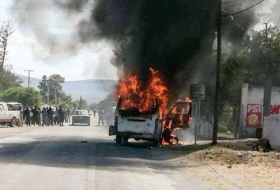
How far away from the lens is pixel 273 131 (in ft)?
72.9

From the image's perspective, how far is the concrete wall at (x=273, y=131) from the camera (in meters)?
21.7

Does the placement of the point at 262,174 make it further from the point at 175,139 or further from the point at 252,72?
the point at 252,72

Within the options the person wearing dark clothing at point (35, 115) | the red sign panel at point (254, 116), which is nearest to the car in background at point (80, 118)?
the person wearing dark clothing at point (35, 115)

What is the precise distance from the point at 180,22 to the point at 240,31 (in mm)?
3665

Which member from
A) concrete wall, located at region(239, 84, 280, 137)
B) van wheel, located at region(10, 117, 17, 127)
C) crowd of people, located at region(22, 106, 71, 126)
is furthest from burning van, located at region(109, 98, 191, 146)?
crowd of people, located at region(22, 106, 71, 126)

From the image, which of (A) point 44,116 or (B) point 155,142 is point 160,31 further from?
(A) point 44,116

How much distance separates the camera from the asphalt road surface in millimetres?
10656

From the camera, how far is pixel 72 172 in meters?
12.4

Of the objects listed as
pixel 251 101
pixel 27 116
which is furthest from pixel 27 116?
pixel 251 101

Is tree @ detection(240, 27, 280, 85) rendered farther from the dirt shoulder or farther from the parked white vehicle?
the dirt shoulder

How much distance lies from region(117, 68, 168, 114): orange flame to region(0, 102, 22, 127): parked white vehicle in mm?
16128

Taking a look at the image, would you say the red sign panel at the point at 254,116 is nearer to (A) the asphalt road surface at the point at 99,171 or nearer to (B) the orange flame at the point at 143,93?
(B) the orange flame at the point at 143,93

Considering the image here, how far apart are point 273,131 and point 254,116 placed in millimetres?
9724

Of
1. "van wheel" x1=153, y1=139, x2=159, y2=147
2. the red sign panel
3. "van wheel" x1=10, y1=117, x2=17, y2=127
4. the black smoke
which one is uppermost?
the black smoke
